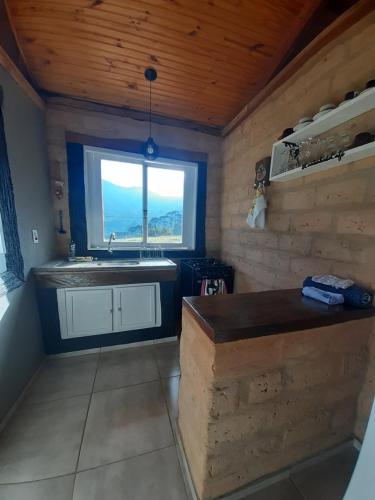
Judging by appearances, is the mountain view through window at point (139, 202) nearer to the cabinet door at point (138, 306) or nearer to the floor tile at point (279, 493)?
the cabinet door at point (138, 306)

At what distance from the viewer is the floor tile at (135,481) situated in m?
0.94

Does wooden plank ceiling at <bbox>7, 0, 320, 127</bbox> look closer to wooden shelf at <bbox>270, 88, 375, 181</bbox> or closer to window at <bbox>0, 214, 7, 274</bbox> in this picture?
wooden shelf at <bbox>270, 88, 375, 181</bbox>

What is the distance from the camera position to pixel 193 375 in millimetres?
936

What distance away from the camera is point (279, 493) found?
956mm

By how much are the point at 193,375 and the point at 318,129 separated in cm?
161

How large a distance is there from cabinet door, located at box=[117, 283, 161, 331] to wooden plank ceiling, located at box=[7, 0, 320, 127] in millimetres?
2044

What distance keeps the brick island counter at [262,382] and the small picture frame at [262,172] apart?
3.85 ft

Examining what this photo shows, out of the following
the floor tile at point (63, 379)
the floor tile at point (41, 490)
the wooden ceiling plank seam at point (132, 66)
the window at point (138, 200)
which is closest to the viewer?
the floor tile at point (41, 490)

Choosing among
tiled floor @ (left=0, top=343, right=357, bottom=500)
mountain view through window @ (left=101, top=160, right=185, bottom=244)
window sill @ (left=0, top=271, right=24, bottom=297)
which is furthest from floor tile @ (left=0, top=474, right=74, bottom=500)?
mountain view through window @ (left=101, top=160, right=185, bottom=244)

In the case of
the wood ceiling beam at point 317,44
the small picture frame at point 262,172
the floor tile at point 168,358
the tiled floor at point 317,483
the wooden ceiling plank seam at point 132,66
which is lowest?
the floor tile at point 168,358

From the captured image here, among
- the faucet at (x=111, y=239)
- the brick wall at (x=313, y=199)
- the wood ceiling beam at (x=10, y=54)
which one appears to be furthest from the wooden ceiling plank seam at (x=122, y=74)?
the faucet at (x=111, y=239)

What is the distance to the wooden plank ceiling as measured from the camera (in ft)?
4.29

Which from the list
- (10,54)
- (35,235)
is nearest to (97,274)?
(35,235)

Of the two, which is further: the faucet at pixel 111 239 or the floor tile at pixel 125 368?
the faucet at pixel 111 239
